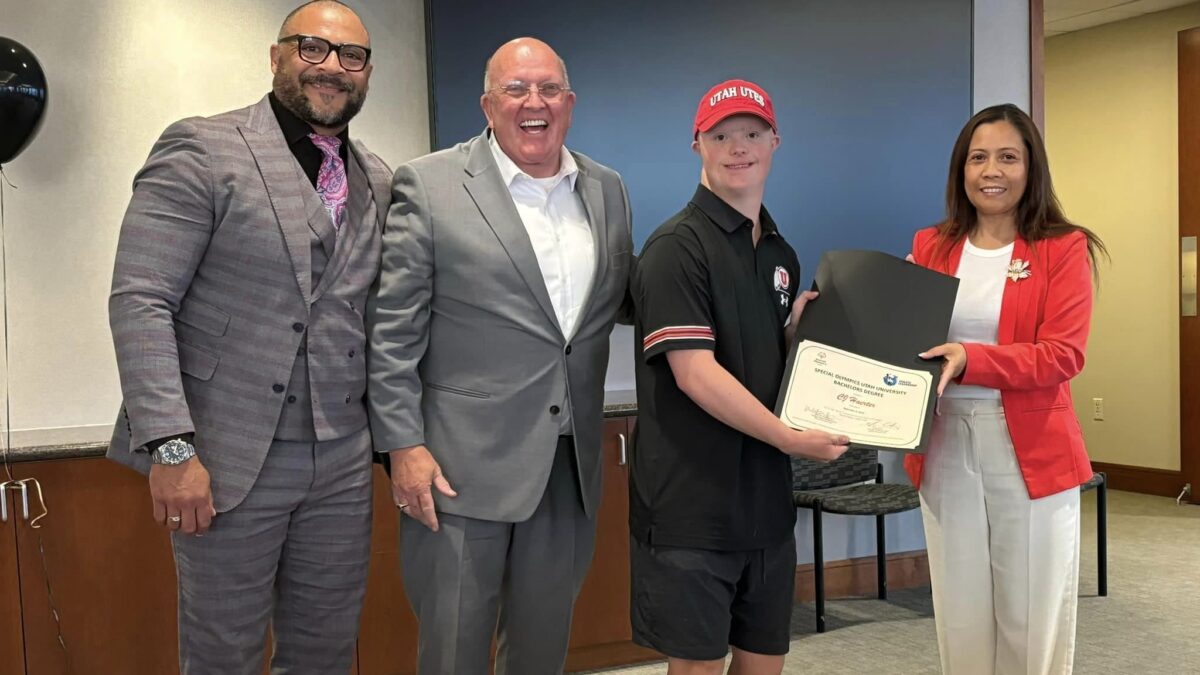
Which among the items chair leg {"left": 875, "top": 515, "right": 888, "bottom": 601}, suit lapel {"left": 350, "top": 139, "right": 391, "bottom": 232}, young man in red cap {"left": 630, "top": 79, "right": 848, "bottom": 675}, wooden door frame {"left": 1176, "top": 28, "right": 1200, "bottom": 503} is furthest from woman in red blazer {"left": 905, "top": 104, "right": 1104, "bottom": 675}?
wooden door frame {"left": 1176, "top": 28, "right": 1200, "bottom": 503}

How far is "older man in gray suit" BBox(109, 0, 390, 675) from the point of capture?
5.81 feet

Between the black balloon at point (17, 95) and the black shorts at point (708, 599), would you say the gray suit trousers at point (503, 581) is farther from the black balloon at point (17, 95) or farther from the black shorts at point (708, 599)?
the black balloon at point (17, 95)

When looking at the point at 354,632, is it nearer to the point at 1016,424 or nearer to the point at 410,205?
the point at 410,205

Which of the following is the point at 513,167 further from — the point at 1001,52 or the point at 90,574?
the point at 1001,52

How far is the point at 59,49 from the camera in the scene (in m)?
3.04

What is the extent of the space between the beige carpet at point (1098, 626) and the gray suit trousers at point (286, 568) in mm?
1576

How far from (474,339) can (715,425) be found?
1.66 ft

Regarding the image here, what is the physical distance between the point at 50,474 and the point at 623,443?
167 cm

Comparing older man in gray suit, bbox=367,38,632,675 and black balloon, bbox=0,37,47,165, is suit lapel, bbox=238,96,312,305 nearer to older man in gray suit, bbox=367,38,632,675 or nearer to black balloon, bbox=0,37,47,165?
older man in gray suit, bbox=367,38,632,675

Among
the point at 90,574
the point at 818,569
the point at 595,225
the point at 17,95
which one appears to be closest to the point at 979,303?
the point at 595,225

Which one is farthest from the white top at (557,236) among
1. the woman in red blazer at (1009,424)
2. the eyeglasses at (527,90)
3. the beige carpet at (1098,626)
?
the beige carpet at (1098,626)

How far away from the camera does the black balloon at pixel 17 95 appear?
267cm

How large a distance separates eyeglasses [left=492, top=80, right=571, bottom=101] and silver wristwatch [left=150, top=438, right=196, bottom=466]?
2.99 ft

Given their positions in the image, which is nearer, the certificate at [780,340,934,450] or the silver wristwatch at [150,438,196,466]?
the silver wristwatch at [150,438,196,466]
